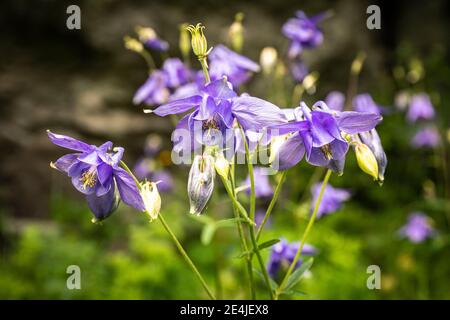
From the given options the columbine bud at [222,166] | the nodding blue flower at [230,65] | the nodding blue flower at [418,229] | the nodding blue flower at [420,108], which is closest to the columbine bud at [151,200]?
the columbine bud at [222,166]

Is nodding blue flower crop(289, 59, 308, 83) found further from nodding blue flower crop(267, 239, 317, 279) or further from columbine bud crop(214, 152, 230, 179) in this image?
columbine bud crop(214, 152, 230, 179)

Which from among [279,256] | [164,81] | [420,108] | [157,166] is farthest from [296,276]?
[420,108]

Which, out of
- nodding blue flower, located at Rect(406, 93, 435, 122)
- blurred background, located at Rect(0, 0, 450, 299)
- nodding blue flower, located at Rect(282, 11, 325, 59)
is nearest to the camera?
nodding blue flower, located at Rect(282, 11, 325, 59)

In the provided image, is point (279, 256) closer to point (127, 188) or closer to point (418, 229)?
point (127, 188)

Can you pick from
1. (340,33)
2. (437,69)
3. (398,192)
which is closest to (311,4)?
(340,33)

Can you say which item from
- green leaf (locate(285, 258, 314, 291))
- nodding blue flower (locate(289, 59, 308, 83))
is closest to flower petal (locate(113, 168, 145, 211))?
green leaf (locate(285, 258, 314, 291))
